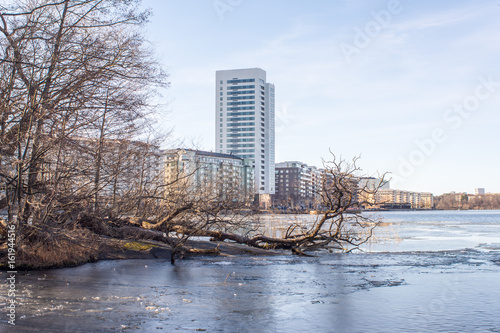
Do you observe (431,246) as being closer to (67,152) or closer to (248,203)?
(248,203)

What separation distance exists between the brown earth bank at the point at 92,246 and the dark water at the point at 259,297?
770 millimetres

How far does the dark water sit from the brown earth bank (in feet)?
2.53

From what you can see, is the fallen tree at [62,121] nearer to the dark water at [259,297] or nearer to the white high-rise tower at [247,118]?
the dark water at [259,297]

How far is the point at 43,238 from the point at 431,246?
74.5 feet

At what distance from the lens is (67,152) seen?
59.9ft

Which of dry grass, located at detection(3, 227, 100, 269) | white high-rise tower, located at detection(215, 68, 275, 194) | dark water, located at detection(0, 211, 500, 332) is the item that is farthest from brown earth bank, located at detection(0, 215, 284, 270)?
white high-rise tower, located at detection(215, 68, 275, 194)

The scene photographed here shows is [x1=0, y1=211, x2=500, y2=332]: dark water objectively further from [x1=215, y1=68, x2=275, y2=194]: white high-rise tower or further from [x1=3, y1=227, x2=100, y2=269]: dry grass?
[x1=215, y1=68, x2=275, y2=194]: white high-rise tower

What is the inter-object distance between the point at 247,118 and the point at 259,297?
181m

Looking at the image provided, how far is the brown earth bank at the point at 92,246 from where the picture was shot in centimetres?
1716

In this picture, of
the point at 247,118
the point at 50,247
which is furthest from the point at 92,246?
the point at 247,118

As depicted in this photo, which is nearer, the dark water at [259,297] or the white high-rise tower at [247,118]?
the dark water at [259,297]

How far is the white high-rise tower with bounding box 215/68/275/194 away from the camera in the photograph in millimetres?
191875

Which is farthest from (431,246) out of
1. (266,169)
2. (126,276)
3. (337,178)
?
(266,169)

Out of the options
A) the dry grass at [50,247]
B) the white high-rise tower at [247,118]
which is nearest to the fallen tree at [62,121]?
the dry grass at [50,247]
